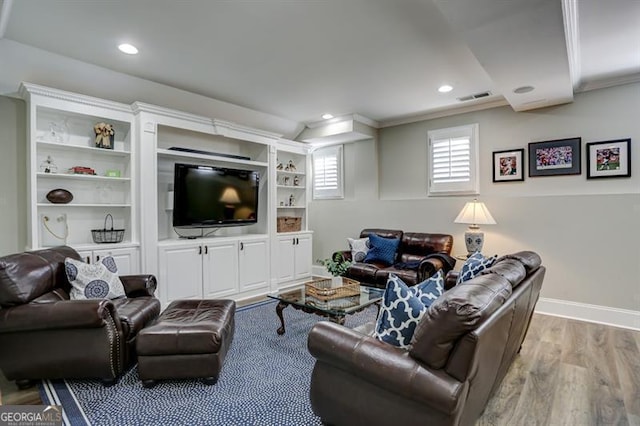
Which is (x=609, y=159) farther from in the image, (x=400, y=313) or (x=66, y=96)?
(x=66, y=96)

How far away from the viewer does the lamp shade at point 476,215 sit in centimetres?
413

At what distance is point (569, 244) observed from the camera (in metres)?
3.89

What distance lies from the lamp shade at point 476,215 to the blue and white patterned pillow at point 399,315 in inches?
110

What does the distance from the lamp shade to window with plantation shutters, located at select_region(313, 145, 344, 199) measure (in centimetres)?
230

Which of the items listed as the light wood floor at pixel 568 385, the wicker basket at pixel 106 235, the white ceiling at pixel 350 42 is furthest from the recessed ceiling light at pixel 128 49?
the light wood floor at pixel 568 385

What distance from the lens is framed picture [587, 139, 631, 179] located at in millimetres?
3594

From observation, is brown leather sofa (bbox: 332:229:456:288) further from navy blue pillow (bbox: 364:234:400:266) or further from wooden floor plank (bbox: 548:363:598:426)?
wooden floor plank (bbox: 548:363:598:426)

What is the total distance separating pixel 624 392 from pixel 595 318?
1771 millimetres

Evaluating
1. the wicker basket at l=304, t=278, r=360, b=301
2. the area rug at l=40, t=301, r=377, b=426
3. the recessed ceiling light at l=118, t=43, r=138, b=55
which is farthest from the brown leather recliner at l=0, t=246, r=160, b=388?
the recessed ceiling light at l=118, t=43, r=138, b=55

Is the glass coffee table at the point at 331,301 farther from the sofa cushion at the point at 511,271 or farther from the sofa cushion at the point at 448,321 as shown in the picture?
the sofa cushion at the point at 448,321

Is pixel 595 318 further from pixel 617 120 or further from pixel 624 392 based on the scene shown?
pixel 617 120

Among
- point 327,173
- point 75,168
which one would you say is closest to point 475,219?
point 327,173

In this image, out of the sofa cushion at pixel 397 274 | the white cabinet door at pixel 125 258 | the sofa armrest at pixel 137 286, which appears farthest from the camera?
the sofa cushion at pixel 397 274

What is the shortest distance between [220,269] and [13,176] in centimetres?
231
